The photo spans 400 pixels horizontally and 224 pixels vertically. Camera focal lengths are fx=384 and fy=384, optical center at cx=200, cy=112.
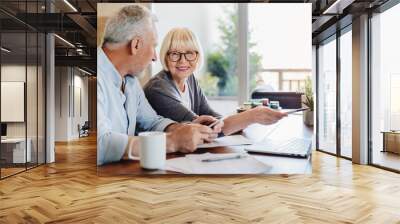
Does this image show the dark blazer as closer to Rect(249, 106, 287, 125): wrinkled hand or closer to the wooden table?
the wooden table

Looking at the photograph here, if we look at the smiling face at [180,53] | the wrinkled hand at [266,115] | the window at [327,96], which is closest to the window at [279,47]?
the wrinkled hand at [266,115]

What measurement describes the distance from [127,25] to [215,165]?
2.04 meters

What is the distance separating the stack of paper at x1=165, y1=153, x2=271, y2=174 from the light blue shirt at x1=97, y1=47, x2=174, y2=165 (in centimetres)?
49

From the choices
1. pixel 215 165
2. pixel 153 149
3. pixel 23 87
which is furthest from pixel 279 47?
pixel 23 87

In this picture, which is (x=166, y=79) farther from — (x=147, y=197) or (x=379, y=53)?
(x=379, y=53)

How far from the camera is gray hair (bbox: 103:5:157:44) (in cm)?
473

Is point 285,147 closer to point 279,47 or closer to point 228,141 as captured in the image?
point 228,141

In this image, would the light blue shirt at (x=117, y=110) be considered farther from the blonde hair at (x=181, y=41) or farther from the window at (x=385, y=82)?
the window at (x=385, y=82)

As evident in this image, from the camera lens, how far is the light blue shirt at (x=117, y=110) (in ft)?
15.2

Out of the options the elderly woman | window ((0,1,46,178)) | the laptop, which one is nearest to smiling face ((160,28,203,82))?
the elderly woman

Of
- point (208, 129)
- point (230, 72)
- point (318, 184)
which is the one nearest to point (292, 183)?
point (318, 184)

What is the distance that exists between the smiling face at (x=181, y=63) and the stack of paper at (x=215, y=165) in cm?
101

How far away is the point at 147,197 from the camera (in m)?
3.96

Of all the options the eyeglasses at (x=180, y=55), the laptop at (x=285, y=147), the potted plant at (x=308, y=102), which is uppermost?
the eyeglasses at (x=180, y=55)
